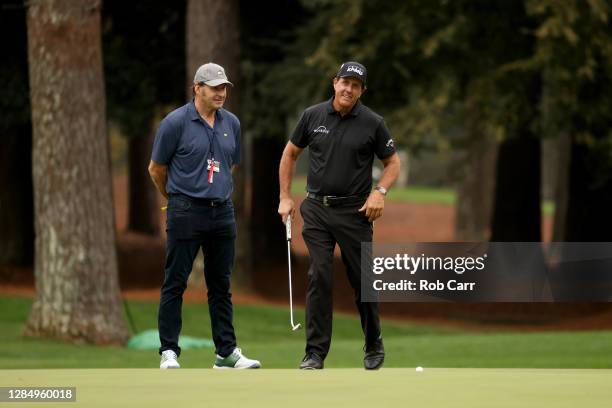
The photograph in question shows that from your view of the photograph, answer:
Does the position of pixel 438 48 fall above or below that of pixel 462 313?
above

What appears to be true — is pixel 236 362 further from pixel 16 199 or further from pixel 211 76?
pixel 16 199

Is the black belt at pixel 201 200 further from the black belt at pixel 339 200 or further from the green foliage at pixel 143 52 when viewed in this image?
the green foliage at pixel 143 52

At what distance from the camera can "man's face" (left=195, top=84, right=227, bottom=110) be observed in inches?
410

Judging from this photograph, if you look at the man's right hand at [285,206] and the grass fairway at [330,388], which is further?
the man's right hand at [285,206]

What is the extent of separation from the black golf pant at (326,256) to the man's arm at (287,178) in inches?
4.8

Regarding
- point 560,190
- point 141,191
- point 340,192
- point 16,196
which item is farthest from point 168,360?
point 141,191

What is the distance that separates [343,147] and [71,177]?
823cm

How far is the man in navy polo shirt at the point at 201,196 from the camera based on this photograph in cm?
1043

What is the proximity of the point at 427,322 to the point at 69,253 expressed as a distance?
30.4 feet

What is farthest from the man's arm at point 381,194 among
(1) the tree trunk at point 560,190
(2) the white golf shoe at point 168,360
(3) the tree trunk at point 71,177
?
(1) the tree trunk at point 560,190

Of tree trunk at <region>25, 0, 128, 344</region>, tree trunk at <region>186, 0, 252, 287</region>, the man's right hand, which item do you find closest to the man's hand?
the man's right hand

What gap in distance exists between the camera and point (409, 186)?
86.8 metres

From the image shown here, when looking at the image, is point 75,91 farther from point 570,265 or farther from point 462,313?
point 462,313

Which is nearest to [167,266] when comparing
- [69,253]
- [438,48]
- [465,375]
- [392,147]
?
[392,147]
